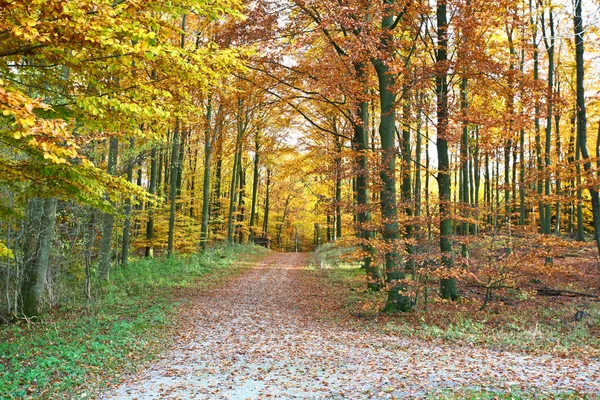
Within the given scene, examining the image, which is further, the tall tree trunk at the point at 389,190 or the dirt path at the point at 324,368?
the tall tree trunk at the point at 389,190

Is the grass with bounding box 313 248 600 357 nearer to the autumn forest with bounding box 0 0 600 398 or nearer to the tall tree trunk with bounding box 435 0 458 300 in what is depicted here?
the autumn forest with bounding box 0 0 600 398

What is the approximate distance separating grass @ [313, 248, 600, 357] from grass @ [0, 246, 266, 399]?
4705mm

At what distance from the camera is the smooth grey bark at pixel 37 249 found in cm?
854

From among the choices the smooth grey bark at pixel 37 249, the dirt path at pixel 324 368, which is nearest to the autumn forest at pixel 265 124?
the smooth grey bark at pixel 37 249

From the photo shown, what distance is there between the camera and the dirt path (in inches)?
209

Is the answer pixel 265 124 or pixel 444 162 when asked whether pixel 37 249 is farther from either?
pixel 265 124

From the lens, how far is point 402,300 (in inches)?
398

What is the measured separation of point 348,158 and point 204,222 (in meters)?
9.38

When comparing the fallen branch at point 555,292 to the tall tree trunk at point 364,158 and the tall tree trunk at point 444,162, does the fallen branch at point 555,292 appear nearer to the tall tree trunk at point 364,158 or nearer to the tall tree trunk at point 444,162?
the tall tree trunk at point 444,162

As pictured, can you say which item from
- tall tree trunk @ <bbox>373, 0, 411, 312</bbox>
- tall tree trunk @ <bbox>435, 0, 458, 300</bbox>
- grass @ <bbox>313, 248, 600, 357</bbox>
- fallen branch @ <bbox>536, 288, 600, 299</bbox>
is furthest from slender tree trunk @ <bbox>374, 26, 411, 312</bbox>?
fallen branch @ <bbox>536, 288, 600, 299</bbox>

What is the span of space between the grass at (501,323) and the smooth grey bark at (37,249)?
6.97m

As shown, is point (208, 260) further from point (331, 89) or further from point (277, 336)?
point (277, 336)

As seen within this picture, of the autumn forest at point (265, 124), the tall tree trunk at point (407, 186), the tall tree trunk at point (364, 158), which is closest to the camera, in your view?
the autumn forest at point (265, 124)

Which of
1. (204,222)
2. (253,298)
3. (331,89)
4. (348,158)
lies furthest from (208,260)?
(331,89)
